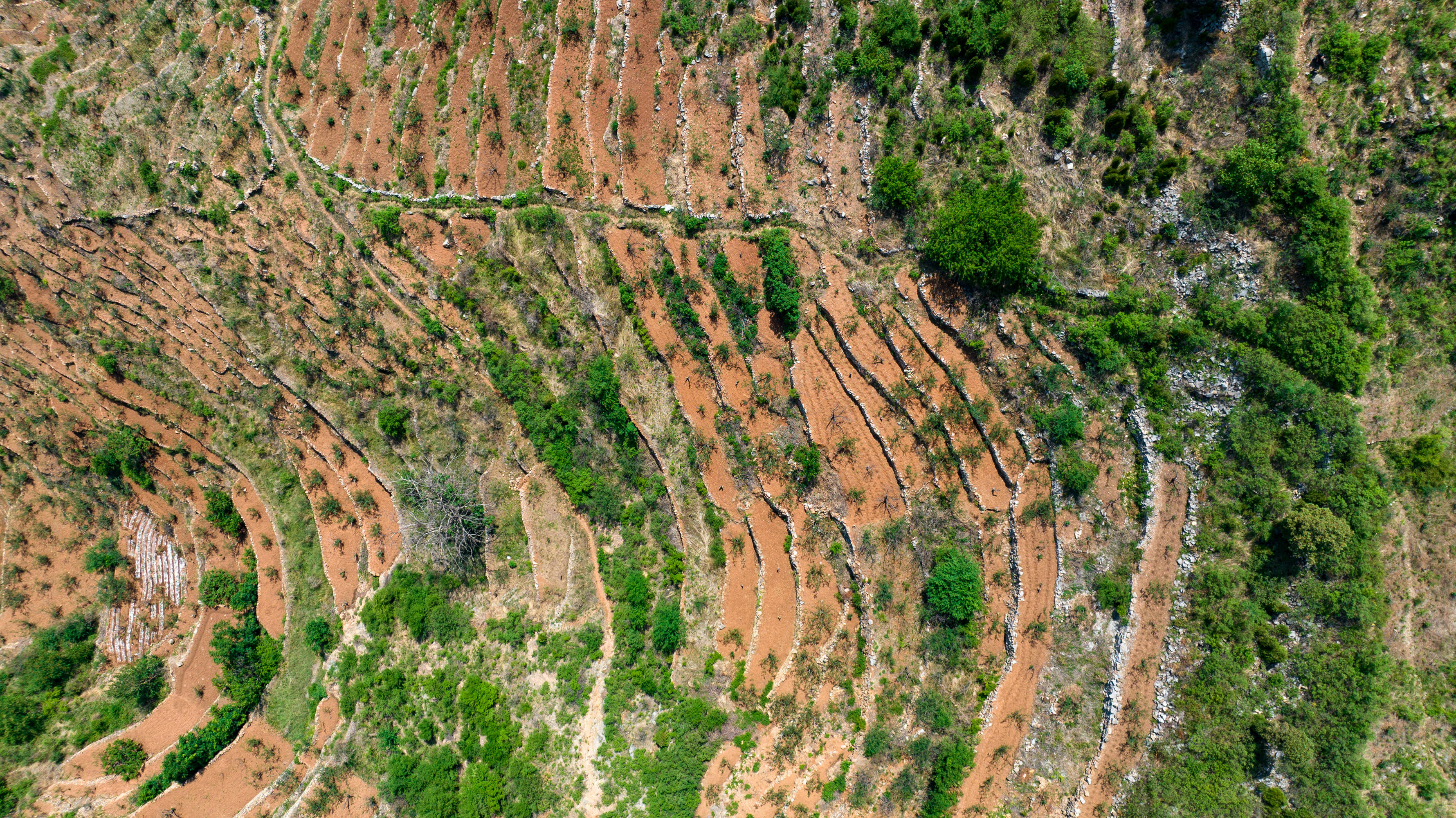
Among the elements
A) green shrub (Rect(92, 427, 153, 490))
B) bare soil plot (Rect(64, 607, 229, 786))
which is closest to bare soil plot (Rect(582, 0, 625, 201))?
green shrub (Rect(92, 427, 153, 490))

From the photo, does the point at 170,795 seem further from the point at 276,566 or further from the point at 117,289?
the point at 117,289

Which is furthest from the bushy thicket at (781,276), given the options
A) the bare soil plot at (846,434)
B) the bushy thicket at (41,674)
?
the bushy thicket at (41,674)

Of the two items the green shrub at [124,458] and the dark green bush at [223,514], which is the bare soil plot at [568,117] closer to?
the dark green bush at [223,514]

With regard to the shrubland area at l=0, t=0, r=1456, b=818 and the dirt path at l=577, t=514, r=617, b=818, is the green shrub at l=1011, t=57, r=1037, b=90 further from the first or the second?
the dirt path at l=577, t=514, r=617, b=818

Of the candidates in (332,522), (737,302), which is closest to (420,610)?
(332,522)

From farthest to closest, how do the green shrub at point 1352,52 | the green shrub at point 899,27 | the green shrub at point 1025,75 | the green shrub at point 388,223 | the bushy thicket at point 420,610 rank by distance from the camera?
the bushy thicket at point 420,610 → the green shrub at point 388,223 → the green shrub at point 899,27 → the green shrub at point 1025,75 → the green shrub at point 1352,52

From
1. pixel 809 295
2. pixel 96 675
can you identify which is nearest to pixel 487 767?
pixel 96 675
